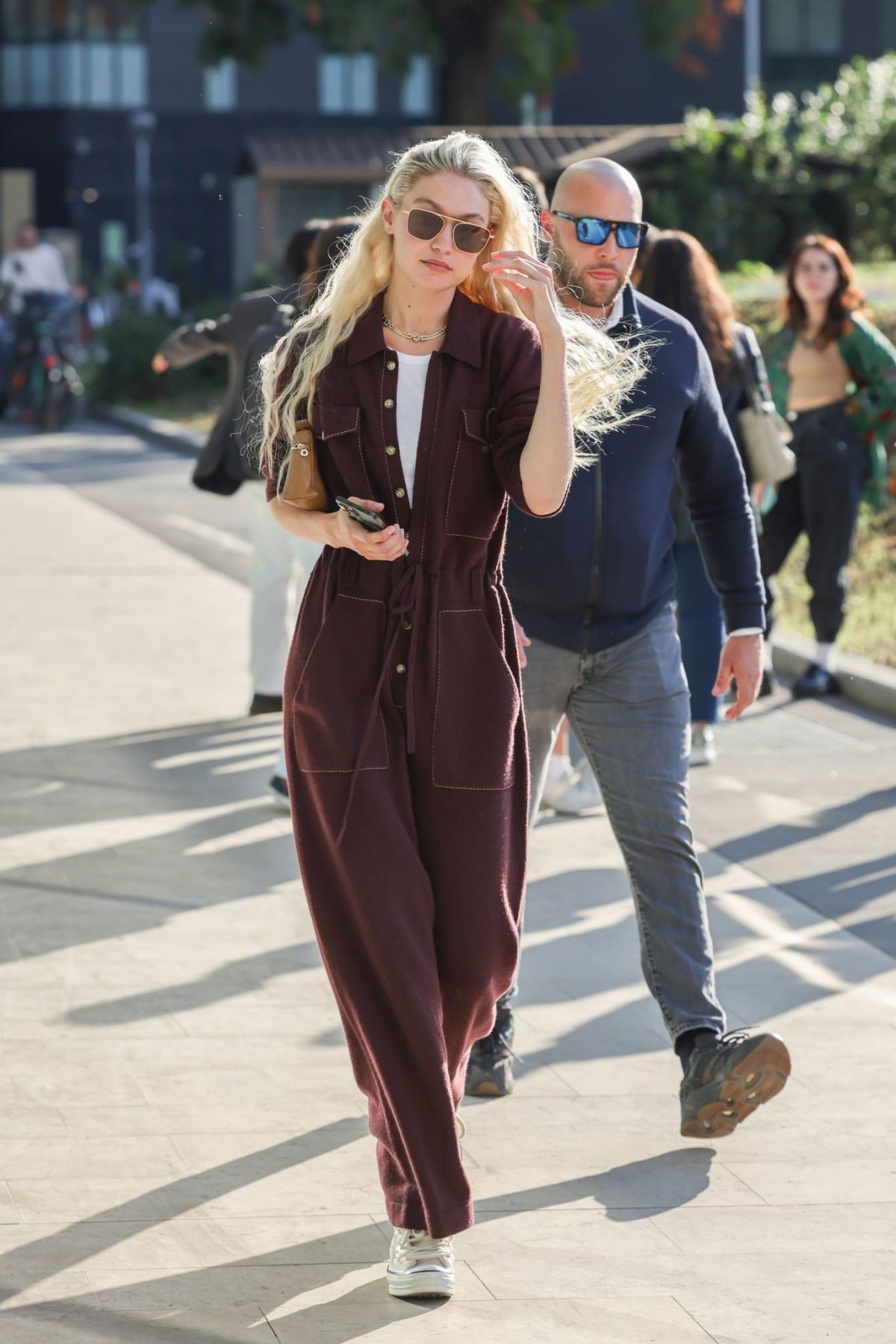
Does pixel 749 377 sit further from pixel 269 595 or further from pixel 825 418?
pixel 825 418

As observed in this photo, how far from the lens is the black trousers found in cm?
1010

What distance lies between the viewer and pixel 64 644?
10758 millimetres

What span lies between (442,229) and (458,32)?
30.6m

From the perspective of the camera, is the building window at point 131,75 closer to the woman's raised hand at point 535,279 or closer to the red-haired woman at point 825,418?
the red-haired woman at point 825,418

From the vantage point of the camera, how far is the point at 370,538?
3754 millimetres

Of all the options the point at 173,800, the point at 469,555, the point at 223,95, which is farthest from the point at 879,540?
the point at 223,95

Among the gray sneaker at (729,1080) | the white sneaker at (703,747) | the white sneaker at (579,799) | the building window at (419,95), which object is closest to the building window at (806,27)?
the building window at (419,95)

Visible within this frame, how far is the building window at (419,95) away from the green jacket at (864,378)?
2310 inches

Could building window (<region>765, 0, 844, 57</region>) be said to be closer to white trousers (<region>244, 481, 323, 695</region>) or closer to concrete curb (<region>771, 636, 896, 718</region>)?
concrete curb (<region>771, 636, 896, 718</region>)

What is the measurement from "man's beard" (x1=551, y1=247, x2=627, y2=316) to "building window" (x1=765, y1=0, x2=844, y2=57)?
197ft

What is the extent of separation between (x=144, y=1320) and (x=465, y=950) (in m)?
0.82

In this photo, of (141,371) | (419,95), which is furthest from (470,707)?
(419,95)

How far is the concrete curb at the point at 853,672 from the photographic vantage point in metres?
9.79

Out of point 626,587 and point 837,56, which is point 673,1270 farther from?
point 837,56
